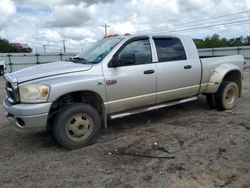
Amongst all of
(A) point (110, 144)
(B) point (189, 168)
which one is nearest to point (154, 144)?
(A) point (110, 144)

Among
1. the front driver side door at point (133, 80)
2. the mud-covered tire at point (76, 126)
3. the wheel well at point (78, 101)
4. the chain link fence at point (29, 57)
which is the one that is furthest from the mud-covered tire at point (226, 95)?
the chain link fence at point (29, 57)

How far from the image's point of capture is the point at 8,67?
30156 mm

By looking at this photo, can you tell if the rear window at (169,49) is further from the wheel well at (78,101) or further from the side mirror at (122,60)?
the wheel well at (78,101)

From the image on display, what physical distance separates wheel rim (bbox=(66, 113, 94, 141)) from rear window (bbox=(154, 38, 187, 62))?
1951 mm

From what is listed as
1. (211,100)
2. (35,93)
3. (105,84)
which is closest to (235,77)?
(211,100)

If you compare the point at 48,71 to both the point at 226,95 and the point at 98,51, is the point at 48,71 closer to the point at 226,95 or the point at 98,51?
the point at 98,51

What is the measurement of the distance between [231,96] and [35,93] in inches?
197

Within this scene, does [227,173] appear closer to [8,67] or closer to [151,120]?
[151,120]

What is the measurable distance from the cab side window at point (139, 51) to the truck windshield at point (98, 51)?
230 mm

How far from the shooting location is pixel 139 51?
20.4 feet

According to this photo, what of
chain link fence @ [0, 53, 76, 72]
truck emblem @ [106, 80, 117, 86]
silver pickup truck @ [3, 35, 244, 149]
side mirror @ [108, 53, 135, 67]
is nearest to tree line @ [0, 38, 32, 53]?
chain link fence @ [0, 53, 76, 72]

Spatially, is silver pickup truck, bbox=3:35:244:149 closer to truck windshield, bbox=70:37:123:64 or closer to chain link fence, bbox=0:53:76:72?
truck windshield, bbox=70:37:123:64

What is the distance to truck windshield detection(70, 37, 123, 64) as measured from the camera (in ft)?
19.3

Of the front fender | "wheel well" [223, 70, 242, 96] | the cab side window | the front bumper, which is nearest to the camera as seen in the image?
the front bumper
